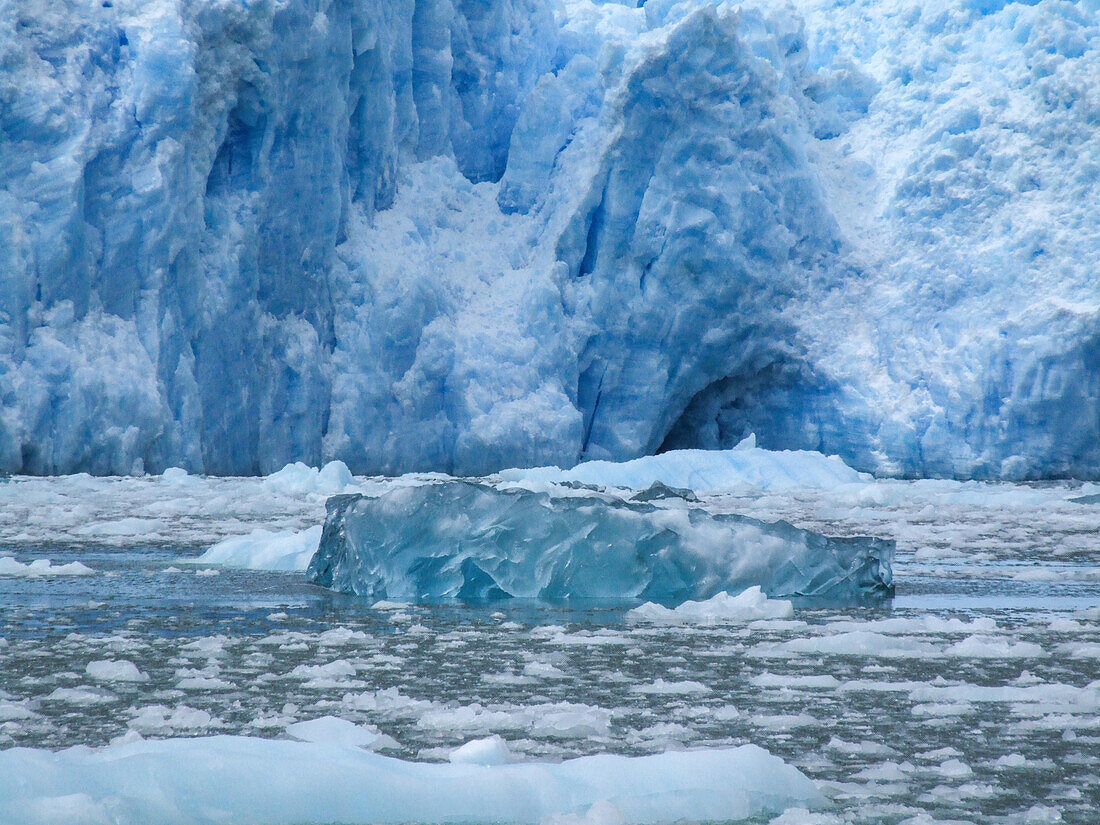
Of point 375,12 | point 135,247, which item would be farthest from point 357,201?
point 135,247

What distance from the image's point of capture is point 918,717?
1.92 m

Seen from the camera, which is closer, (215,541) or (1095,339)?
(215,541)

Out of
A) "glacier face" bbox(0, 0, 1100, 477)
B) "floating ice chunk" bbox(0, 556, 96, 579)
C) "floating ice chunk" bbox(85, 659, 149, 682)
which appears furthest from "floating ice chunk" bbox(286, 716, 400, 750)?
"glacier face" bbox(0, 0, 1100, 477)

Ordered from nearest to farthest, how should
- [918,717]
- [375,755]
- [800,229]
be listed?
[375,755] → [918,717] → [800,229]

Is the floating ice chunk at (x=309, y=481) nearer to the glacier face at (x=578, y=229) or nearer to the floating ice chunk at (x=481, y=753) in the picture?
the glacier face at (x=578, y=229)

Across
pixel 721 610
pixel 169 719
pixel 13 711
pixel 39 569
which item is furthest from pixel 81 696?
pixel 39 569

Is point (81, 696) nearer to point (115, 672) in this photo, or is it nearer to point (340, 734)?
point (115, 672)

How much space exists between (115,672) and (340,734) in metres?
0.73

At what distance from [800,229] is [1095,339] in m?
4.86

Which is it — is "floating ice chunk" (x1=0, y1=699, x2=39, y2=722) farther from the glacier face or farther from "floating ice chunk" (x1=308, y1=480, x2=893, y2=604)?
the glacier face

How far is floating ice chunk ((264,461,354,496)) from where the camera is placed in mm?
10683

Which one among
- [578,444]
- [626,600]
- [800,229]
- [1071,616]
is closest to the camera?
[1071,616]

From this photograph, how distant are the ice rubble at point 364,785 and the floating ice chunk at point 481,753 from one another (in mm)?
40

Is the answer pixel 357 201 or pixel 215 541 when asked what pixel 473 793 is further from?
pixel 357 201
